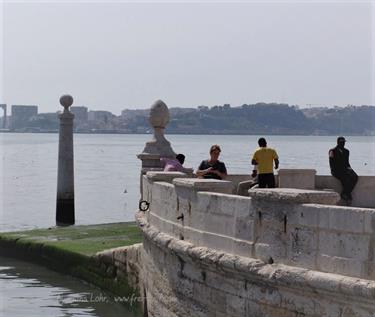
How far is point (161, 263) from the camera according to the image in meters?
11.9

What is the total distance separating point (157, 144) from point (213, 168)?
4.05m

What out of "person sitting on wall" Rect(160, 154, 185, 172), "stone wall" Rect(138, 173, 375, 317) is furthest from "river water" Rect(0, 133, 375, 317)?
"stone wall" Rect(138, 173, 375, 317)

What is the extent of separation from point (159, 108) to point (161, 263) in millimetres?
5623

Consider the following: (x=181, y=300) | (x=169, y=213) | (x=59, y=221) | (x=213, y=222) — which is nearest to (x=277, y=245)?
(x=213, y=222)

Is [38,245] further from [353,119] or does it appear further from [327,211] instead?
[353,119]

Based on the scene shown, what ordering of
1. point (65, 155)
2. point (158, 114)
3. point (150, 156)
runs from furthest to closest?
point (65, 155)
point (158, 114)
point (150, 156)

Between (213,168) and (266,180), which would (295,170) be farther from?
(213,168)

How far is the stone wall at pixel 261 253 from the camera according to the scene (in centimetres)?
770

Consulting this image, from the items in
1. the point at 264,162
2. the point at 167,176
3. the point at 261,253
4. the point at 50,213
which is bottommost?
the point at 50,213

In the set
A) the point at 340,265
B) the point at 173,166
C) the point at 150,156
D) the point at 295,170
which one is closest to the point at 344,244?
the point at 340,265

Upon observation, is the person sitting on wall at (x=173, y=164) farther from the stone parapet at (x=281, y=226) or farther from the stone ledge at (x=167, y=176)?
the stone parapet at (x=281, y=226)

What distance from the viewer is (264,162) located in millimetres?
12859

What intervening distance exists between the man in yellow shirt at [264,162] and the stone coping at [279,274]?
2.25m

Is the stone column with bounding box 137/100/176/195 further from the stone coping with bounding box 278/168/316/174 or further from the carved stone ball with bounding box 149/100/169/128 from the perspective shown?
the stone coping with bounding box 278/168/316/174
